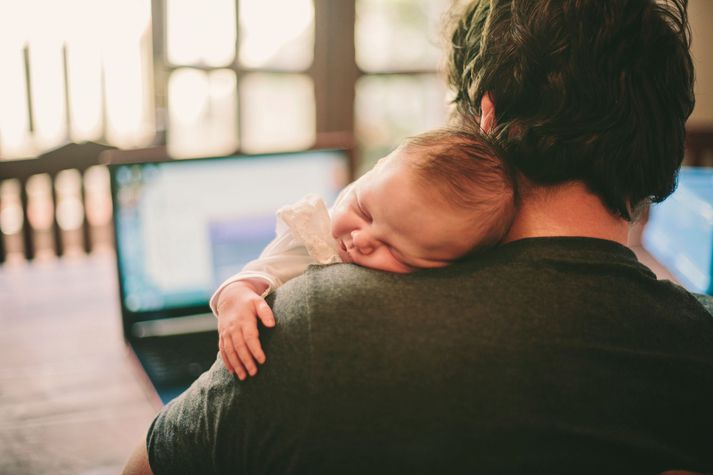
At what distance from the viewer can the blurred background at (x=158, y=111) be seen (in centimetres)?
158

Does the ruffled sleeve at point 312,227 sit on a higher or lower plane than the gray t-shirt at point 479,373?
higher

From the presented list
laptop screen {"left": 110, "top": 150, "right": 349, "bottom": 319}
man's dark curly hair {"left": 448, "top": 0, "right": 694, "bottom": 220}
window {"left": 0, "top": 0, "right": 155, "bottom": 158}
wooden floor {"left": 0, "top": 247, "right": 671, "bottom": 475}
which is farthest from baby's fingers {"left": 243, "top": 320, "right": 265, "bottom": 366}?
window {"left": 0, "top": 0, "right": 155, "bottom": 158}

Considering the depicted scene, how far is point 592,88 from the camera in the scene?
76 cm

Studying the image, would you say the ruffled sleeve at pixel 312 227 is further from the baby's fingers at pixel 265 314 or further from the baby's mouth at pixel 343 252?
the baby's fingers at pixel 265 314

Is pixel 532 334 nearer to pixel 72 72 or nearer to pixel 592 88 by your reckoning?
pixel 592 88

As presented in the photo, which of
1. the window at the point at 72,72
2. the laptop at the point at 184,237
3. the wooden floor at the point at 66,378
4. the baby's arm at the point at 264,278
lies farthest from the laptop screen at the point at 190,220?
the window at the point at 72,72

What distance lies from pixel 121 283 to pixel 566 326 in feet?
3.69

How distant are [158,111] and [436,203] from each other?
2.02 m

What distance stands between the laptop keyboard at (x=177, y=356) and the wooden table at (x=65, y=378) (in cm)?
4

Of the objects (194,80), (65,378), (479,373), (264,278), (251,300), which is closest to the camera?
(479,373)

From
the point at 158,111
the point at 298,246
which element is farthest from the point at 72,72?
the point at 298,246

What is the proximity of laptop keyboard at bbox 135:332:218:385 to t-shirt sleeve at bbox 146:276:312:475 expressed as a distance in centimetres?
63

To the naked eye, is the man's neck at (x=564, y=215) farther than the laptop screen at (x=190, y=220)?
No

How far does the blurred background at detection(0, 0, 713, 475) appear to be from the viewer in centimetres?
158
